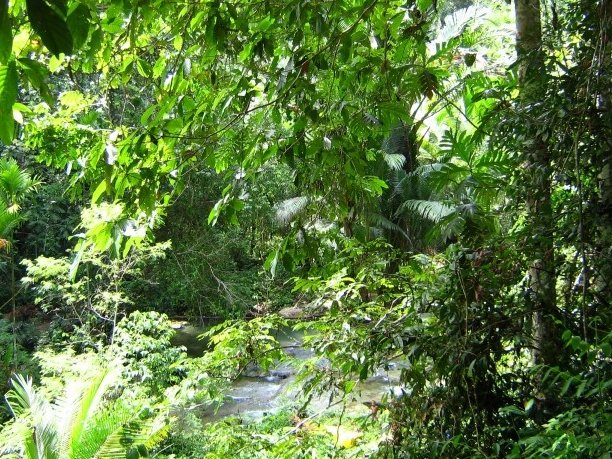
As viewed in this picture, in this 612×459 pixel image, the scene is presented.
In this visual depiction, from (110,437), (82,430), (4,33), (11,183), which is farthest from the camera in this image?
(11,183)

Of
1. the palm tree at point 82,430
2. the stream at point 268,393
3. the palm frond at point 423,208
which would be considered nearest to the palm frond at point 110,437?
the palm tree at point 82,430

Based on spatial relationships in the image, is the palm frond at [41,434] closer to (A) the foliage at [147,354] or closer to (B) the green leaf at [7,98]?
(A) the foliage at [147,354]

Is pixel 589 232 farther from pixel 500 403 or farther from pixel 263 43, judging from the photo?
pixel 263 43

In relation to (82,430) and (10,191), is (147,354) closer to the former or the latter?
(10,191)

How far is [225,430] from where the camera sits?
2.65m

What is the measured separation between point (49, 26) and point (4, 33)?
50mm

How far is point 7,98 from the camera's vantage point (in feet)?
2.63

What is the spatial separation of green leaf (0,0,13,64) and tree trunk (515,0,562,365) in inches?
60.8

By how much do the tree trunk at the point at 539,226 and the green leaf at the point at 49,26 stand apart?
150 centimetres

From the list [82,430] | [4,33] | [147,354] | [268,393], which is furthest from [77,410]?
[268,393]

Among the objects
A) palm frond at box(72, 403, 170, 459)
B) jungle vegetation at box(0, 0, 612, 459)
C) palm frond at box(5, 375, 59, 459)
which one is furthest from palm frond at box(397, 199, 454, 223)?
jungle vegetation at box(0, 0, 612, 459)

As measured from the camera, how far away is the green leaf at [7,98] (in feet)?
2.61

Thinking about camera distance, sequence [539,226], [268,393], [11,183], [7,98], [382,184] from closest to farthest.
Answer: [7,98]
[539,226]
[382,184]
[11,183]
[268,393]

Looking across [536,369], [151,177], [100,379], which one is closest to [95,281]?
[100,379]
